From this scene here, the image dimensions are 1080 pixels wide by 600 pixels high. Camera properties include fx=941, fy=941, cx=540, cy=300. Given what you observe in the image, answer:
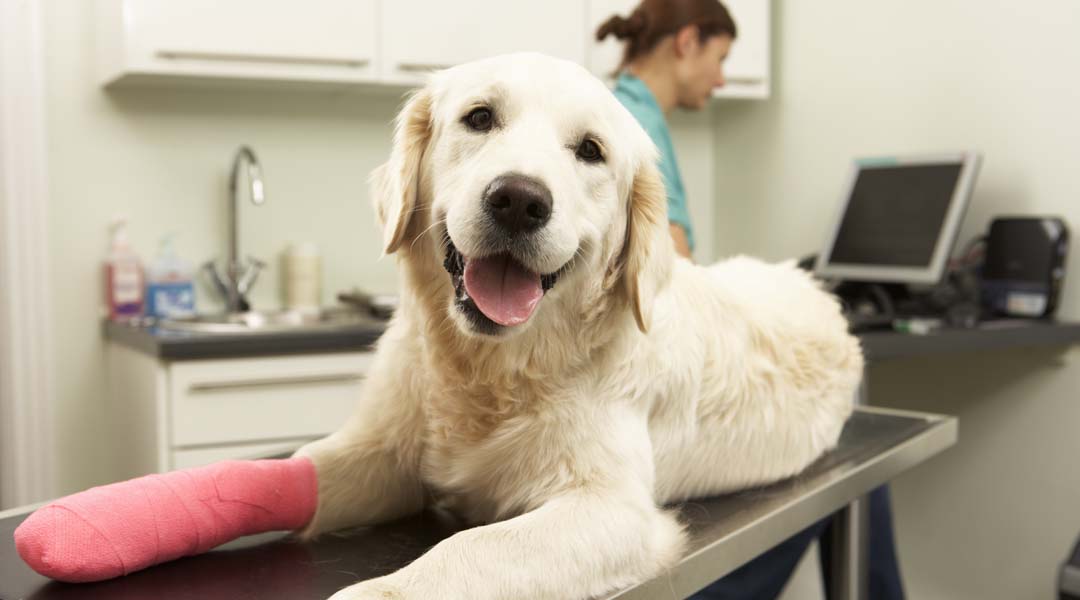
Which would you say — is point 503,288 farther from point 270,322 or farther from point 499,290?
point 270,322

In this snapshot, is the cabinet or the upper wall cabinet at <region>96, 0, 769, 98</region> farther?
the upper wall cabinet at <region>96, 0, 769, 98</region>

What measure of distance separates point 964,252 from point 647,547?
2.29 meters

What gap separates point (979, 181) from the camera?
292cm

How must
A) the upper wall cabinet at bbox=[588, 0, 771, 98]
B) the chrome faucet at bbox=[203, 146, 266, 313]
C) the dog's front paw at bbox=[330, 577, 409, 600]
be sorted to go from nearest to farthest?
the dog's front paw at bbox=[330, 577, 409, 600]
the chrome faucet at bbox=[203, 146, 266, 313]
the upper wall cabinet at bbox=[588, 0, 771, 98]

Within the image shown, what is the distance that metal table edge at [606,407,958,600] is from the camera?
1.04m

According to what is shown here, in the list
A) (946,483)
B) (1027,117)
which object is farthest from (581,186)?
(946,483)

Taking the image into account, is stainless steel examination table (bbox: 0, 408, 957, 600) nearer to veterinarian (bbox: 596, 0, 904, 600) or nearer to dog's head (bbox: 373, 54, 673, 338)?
dog's head (bbox: 373, 54, 673, 338)

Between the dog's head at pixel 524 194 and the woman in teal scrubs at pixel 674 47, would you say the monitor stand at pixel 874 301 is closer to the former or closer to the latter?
the woman in teal scrubs at pixel 674 47

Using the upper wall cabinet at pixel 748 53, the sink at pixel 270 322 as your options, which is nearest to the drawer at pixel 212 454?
the sink at pixel 270 322

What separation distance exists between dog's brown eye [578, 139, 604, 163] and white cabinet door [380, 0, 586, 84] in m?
2.07

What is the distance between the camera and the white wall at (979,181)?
2676mm

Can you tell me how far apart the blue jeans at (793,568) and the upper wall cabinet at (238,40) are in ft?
6.62

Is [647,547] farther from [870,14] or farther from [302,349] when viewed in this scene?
[870,14]

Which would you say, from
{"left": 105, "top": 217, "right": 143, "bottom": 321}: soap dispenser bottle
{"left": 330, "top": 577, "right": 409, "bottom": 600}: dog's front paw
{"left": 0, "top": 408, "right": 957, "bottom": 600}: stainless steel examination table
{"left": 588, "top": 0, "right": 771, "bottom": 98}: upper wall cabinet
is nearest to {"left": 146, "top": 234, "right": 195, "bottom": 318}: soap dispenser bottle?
{"left": 105, "top": 217, "right": 143, "bottom": 321}: soap dispenser bottle
